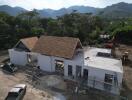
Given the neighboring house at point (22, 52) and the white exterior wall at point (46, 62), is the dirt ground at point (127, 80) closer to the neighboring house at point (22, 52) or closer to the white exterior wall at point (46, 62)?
the white exterior wall at point (46, 62)

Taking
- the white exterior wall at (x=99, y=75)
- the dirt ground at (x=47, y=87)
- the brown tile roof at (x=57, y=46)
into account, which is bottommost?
the dirt ground at (x=47, y=87)

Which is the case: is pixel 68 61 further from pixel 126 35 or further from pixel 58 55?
pixel 126 35

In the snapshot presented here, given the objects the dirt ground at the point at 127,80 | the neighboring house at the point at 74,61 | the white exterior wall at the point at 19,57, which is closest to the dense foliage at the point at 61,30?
the white exterior wall at the point at 19,57

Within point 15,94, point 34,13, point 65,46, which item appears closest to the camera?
point 15,94

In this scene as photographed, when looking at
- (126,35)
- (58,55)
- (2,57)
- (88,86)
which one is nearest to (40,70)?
(58,55)

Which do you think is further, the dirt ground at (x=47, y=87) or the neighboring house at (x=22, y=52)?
the neighboring house at (x=22, y=52)

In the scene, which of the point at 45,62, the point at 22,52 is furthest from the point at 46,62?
the point at 22,52

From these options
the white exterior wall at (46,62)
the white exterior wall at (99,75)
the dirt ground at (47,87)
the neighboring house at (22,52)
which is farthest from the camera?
the neighboring house at (22,52)

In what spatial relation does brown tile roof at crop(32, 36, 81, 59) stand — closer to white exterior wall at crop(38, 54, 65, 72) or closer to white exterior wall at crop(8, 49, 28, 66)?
white exterior wall at crop(38, 54, 65, 72)
